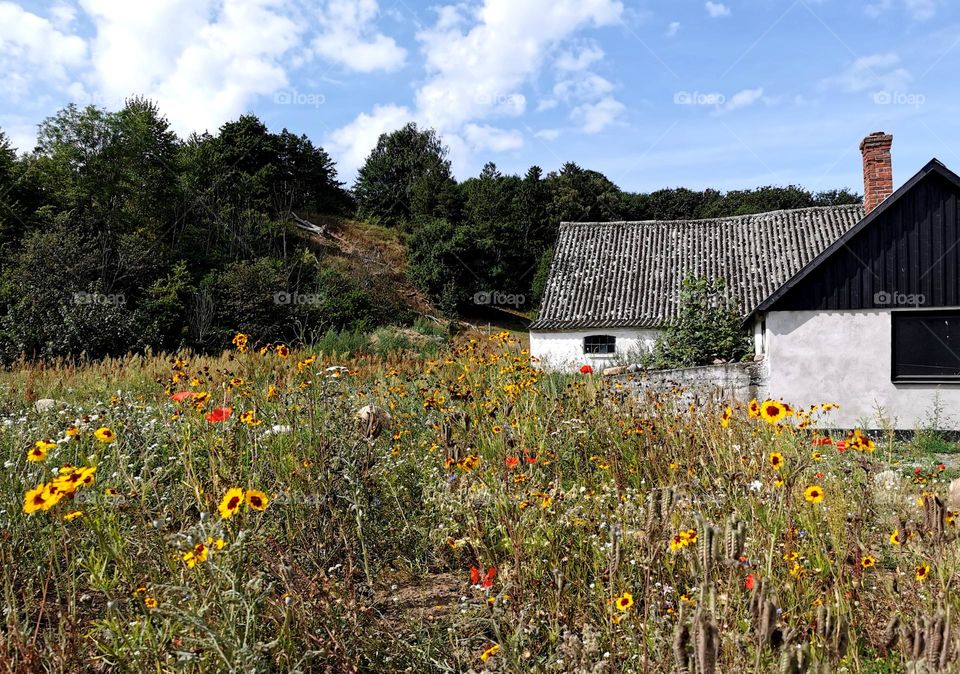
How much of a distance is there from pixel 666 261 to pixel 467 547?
18.2 m

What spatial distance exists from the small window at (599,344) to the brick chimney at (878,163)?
7255mm

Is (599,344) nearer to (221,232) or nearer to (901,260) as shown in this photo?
(901,260)

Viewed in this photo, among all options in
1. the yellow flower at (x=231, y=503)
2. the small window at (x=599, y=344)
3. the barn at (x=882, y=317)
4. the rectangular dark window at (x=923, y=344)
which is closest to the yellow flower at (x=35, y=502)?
the yellow flower at (x=231, y=503)

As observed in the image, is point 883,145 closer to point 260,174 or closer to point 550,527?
point 550,527

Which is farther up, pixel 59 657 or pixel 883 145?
pixel 883 145

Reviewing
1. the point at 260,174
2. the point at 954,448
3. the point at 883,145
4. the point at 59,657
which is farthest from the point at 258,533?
the point at 260,174

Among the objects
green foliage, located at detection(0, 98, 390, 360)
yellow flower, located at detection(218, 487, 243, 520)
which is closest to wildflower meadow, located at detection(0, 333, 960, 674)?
yellow flower, located at detection(218, 487, 243, 520)

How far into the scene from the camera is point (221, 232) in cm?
2886

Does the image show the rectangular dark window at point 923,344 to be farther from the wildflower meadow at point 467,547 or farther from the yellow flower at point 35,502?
the yellow flower at point 35,502

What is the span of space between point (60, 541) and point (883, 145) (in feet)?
56.5

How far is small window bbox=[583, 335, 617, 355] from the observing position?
18188 millimetres

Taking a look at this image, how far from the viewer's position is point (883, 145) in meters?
14.8

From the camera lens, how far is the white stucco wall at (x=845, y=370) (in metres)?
10.9

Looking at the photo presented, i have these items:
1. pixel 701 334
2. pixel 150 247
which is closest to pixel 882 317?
pixel 701 334
